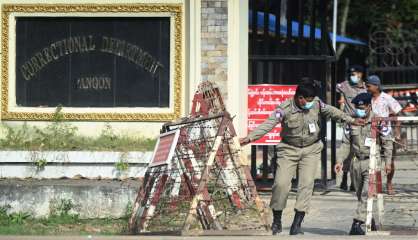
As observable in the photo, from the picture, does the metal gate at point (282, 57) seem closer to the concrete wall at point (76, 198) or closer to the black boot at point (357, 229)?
the concrete wall at point (76, 198)

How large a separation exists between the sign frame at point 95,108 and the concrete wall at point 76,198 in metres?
1.85

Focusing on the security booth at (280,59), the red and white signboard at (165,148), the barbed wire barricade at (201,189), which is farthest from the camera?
the security booth at (280,59)

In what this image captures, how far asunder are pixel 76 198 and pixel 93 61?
8.05 feet

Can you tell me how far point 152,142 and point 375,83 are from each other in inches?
123

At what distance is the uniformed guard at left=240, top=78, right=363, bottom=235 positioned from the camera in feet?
36.4

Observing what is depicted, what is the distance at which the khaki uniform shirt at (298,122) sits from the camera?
438 inches

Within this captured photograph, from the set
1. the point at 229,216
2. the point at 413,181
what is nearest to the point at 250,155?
the point at 413,181

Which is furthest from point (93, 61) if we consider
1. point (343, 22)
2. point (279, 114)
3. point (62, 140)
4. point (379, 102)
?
point (343, 22)

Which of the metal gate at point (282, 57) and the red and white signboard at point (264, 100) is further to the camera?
the metal gate at point (282, 57)

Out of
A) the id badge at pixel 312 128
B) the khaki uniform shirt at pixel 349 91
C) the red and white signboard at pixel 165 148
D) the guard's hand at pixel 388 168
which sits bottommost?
the guard's hand at pixel 388 168

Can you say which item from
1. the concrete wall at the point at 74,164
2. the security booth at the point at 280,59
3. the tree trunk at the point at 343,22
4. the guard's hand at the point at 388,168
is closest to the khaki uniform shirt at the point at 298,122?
the guard's hand at the point at 388,168

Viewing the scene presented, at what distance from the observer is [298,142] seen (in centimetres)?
1122

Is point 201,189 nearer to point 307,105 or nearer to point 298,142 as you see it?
point 298,142

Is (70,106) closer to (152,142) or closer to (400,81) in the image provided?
(152,142)
